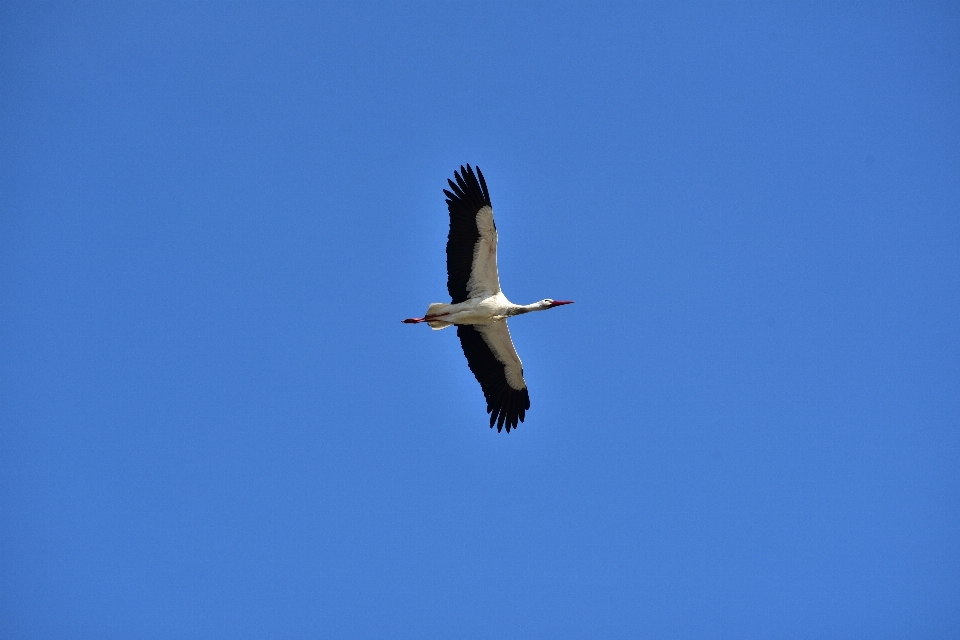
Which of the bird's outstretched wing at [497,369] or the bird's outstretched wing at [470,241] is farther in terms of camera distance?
the bird's outstretched wing at [497,369]

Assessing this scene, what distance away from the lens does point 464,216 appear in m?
17.8

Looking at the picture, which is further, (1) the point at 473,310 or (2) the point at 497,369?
(2) the point at 497,369

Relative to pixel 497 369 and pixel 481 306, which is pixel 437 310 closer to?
pixel 481 306

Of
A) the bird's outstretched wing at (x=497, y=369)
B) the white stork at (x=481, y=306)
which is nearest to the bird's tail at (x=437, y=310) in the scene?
the white stork at (x=481, y=306)

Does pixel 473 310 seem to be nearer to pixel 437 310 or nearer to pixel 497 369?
pixel 437 310

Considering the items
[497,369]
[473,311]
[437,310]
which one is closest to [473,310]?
[473,311]

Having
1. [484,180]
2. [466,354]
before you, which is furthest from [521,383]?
[484,180]

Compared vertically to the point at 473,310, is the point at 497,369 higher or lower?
lower

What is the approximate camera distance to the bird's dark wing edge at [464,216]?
1777cm

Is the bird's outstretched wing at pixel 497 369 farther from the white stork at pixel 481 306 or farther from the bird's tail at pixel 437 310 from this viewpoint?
the bird's tail at pixel 437 310

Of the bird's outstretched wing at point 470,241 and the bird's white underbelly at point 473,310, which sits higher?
the bird's outstretched wing at point 470,241

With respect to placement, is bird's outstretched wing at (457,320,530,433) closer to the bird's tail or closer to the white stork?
the white stork

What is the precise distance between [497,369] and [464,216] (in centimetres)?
321

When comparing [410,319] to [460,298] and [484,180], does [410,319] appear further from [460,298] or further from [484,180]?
[484,180]
